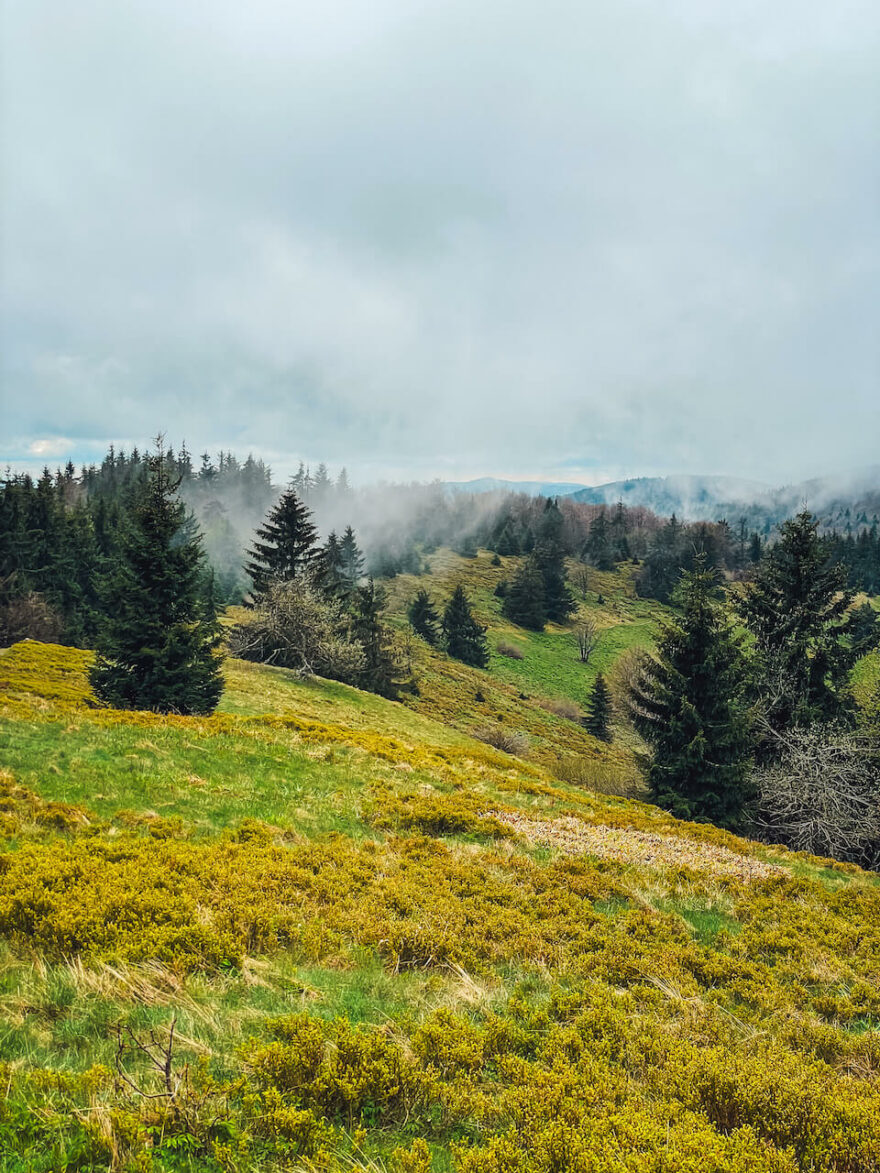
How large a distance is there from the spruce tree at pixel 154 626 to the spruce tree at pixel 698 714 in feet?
60.2

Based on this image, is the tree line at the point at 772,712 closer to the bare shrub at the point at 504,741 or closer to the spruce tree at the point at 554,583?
the bare shrub at the point at 504,741

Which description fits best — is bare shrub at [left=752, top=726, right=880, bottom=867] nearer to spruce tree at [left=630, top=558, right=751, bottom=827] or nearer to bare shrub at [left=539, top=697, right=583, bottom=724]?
spruce tree at [left=630, top=558, right=751, bottom=827]

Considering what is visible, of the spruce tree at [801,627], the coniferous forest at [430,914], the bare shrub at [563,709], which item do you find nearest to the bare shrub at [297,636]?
the coniferous forest at [430,914]

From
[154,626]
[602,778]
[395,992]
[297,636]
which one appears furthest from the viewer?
[297,636]

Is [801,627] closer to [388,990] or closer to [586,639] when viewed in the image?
[388,990]

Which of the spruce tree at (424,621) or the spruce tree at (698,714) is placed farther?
the spruce tree at (424,621)

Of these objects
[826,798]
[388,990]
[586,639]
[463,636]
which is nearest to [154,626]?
[388,990]

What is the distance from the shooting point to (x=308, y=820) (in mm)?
10727

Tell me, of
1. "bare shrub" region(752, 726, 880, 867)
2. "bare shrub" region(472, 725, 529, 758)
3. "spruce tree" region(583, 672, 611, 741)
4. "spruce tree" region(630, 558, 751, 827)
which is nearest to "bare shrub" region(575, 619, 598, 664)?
"spruce tree" region(583, 672, 611, 741)

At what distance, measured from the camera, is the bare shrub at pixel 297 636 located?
132 feet

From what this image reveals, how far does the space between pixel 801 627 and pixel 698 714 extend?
8.02m

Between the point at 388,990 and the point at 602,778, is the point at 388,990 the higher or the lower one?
the higher one

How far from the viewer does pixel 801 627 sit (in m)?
26.6

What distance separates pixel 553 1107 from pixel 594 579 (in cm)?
12158
